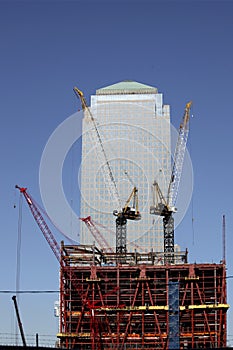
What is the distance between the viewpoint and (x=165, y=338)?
197500 mm

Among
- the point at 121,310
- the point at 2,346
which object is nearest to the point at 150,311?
the point at 121,310

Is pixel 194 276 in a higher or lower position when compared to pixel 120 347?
higher

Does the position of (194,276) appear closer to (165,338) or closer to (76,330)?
(165,338)

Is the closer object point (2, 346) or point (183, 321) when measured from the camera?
point (2, 346)

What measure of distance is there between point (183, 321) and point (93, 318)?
76.6 feet

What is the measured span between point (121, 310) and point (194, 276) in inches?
823

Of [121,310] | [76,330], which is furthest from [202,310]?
[76,330]

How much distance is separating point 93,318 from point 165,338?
19.2 m

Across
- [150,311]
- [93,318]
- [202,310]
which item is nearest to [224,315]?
[202,310]

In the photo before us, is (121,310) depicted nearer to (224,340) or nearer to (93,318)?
(93,318)

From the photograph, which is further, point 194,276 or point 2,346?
point 194,276

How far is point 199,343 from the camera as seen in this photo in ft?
646

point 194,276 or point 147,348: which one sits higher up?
point 194,276

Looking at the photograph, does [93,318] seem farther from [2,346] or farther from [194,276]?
[2,346]
